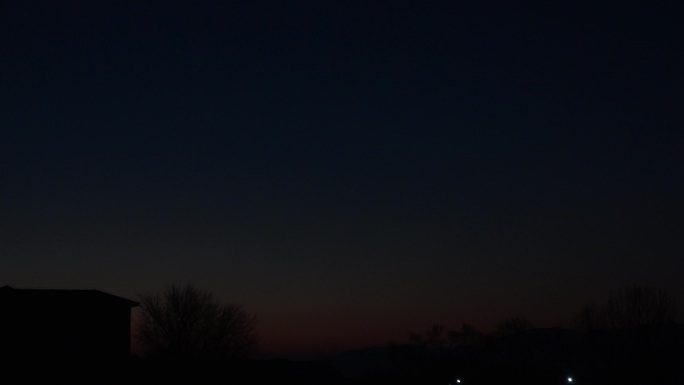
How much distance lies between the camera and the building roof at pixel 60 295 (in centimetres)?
5584

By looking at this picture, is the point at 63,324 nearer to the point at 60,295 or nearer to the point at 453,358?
the point at 60,295

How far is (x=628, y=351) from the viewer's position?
79688 millimetres

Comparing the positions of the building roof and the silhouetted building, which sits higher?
the building roof

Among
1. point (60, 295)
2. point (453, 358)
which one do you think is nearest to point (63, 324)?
point (60, 295)

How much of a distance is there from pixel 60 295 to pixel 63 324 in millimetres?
2218

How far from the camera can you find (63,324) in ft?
185

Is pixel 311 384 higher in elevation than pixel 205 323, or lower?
lower

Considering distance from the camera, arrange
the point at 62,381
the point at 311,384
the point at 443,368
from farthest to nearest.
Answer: the point at 443,368, the point at 311,384, the point at 62,381

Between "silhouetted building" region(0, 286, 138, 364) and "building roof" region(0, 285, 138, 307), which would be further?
"building roof" region(0, 285, 138, 307)

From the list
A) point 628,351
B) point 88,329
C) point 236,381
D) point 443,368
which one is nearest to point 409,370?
point 443,368

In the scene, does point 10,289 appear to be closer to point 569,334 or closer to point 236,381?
point 236,381

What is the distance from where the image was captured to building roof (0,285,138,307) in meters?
55.8

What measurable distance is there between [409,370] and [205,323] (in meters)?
32.2

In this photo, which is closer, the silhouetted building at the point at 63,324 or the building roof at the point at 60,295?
the silhouetted building at the point at 63,324
